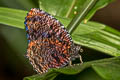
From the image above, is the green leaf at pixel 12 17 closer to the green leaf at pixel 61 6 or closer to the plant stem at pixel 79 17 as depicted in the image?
the green leaf at pixel 61 6

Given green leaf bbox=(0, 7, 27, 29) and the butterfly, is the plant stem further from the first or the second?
green leaf bbox=(0, 7, 27, 29)

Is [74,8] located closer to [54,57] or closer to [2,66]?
[54,57]

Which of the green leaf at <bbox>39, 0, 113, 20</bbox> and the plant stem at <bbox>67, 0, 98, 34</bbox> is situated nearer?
the plant stem at <bbox>67, 0, 98, 34</bbox>

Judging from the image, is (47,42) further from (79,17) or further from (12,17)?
(12,17)

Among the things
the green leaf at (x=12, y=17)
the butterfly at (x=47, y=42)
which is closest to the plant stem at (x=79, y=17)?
the butterfly at (x=47, y=42)

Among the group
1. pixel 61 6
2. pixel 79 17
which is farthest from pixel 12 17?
pixel 79 17

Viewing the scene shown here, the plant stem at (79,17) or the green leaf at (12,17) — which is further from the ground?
the green leaf at (12,17)

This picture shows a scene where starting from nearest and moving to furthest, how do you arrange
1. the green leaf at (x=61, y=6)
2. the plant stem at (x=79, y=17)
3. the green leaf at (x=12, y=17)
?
the plant stem at (x=79, y=17), the green leaf at (x=12, y=17), the green leaf at (x=61, y=6)

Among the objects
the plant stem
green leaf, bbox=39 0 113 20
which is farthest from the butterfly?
green leaf, bbox=39 0 113 20
